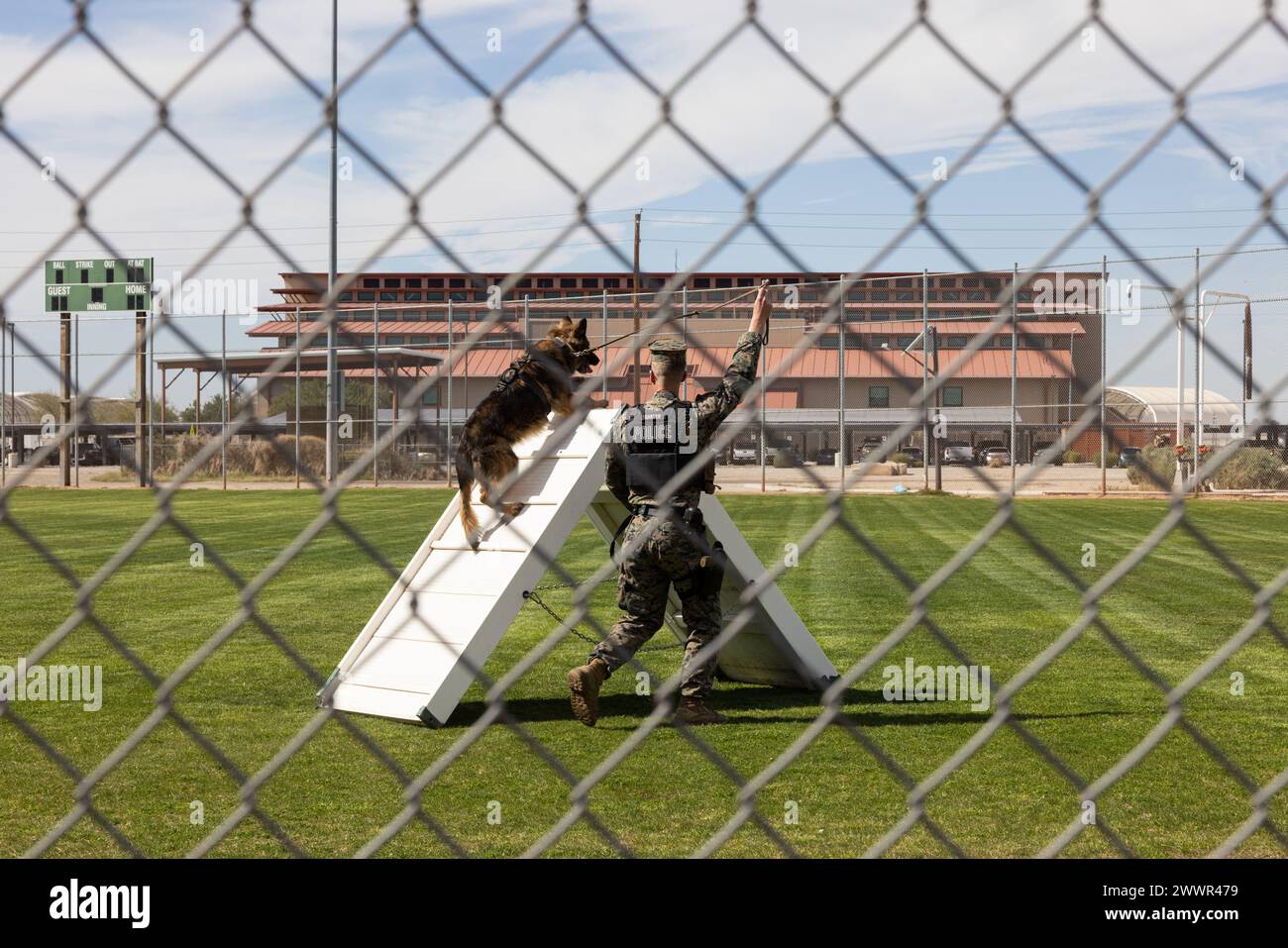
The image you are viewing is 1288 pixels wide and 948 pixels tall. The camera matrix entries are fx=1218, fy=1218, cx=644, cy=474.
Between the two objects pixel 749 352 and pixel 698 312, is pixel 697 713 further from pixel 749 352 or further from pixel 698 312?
pixel 698 312

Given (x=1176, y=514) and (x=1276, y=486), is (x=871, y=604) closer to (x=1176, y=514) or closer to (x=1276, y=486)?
(x=1176, y=514)

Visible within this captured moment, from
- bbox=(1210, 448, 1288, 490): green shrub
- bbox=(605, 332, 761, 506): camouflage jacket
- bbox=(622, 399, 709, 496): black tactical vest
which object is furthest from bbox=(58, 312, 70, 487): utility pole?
bbox=(1210, 448, 1288, 490): green shrub

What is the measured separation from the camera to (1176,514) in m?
1.61

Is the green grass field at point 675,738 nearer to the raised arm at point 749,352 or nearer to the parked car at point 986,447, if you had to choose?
the raised arm at point 749,352

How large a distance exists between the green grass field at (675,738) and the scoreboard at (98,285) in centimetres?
247

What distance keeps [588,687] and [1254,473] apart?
81.8ft

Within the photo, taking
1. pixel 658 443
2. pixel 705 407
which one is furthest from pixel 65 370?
pixel 705 407

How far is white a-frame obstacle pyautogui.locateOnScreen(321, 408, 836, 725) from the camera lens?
594 cm

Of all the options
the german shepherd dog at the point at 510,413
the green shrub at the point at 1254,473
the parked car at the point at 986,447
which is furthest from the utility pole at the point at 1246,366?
the green shrub at the point at 1254,473

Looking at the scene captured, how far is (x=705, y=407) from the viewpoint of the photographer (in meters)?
5.23

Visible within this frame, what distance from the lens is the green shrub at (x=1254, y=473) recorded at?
86.5 ft

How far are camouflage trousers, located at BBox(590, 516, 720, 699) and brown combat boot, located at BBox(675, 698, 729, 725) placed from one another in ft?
0.13

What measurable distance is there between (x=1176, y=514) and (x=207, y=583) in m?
11.6
